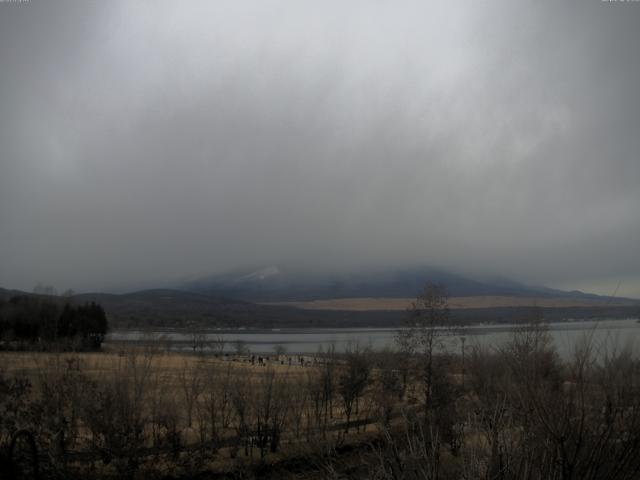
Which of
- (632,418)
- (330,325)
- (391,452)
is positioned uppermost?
(632,418)

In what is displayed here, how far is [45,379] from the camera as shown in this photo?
19.8 metres

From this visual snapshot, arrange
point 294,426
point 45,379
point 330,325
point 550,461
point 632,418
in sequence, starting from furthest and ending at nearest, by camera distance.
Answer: point 330,325 → point 294,426 → point 45,379 → point 632,418 → point 550,461

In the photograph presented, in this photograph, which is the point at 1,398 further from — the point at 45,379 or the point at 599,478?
the point at 599,478

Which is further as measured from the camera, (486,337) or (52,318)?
(52,318)

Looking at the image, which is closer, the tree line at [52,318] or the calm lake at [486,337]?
the calm lake at [486,337]

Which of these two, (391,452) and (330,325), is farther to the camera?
(330,325)

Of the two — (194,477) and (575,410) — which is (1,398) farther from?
(575,410)

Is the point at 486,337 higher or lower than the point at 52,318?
lower

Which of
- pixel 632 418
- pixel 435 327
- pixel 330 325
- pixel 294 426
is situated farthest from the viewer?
pixel 330 325

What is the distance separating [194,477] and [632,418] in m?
20.2

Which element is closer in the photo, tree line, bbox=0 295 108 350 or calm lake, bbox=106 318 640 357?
calm lake, bbox=106 318 640 357

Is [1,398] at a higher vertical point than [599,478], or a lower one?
lower

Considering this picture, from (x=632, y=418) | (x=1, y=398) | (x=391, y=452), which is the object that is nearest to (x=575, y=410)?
(x=632, y=418)

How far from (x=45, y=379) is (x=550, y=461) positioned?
19044mm
